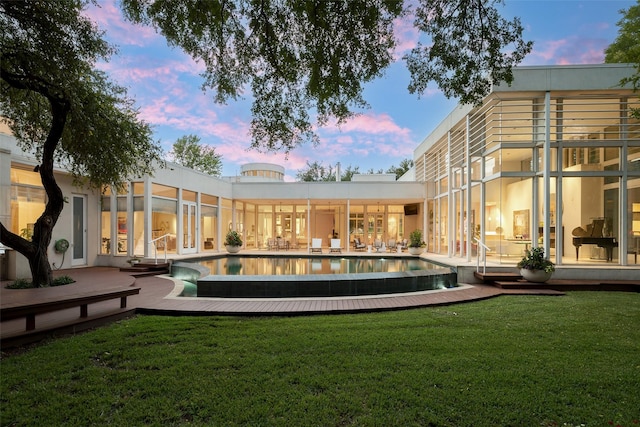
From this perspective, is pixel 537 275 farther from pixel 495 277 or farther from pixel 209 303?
pixel 209 303

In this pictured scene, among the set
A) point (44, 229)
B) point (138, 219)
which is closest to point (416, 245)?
point (138, 219)

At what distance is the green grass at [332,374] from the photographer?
2.67 meters

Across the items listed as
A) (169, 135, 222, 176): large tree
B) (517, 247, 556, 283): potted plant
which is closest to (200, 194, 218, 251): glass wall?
(517, 247, 556, 283): potted plant

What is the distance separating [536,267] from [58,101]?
11794mm

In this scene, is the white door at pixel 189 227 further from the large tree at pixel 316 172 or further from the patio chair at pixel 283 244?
the large tree at pixel 316 172

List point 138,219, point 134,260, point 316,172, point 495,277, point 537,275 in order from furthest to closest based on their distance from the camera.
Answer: point 316,172 < point 138,219 < point 134,260 < point 495,277 < point 537,275

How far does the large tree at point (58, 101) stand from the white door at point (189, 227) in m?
5.85

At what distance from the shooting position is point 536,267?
8.27 m

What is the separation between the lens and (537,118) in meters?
9.91

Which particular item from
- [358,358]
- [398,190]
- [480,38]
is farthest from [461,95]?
[398,190]

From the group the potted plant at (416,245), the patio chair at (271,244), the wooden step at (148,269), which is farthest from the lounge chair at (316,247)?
the wooden step at (148,269)

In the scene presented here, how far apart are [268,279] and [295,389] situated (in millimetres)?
4111

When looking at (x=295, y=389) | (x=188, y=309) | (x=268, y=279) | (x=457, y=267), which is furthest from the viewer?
(x=457, y=267)

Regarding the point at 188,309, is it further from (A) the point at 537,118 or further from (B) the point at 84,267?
(A) the point at 537,118
